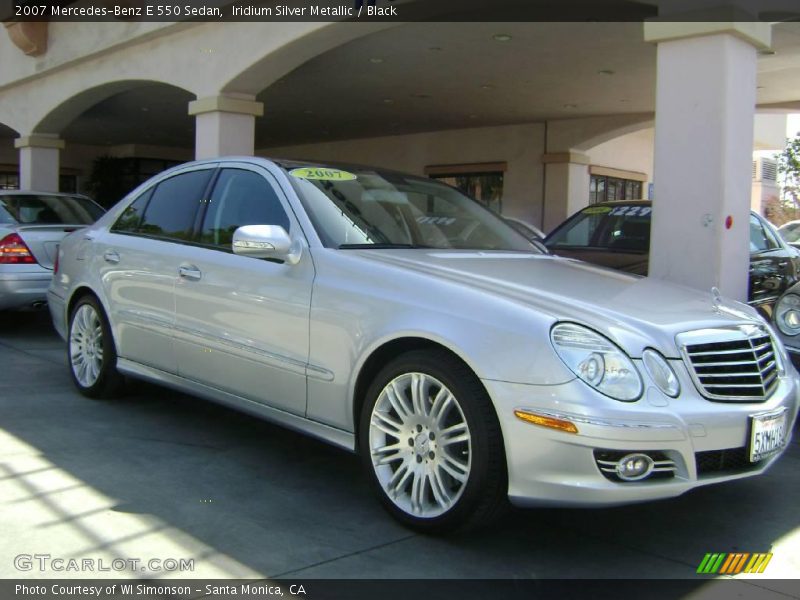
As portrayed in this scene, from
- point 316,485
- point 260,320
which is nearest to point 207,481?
point 316,485

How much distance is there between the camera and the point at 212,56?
10539 mm

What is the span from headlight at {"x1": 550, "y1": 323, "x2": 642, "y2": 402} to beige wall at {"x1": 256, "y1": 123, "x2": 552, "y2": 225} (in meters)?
14.3

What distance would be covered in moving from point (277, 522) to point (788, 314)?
3576mm

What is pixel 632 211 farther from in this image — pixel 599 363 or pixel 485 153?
pixel 485 153

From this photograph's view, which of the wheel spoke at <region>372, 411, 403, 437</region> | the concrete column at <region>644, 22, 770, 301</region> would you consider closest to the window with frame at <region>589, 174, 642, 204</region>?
the concrete column at <region>644, 22, 770, 301</region>

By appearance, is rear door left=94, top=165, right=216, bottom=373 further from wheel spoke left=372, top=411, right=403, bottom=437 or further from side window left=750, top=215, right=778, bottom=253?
side window left=750, top=215, right=778, bottom=253

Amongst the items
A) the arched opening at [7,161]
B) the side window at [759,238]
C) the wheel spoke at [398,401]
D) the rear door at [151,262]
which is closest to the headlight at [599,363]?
the wheel spoke at [398,401]

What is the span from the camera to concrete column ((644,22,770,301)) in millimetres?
6020

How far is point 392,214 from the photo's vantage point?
4.32m

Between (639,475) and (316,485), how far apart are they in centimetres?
164

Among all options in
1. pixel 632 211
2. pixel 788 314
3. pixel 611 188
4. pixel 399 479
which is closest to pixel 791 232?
pixel 611 188

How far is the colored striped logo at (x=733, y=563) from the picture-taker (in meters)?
3.17

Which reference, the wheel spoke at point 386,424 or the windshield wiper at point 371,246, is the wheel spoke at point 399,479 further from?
the windshield wiper at point 371,246

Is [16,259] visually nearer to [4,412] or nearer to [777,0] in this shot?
[4,412]
